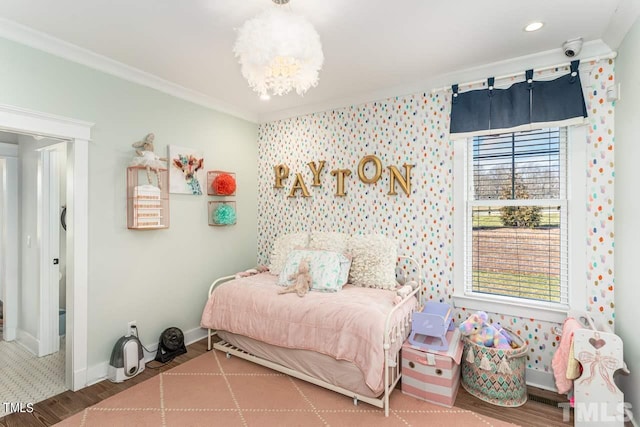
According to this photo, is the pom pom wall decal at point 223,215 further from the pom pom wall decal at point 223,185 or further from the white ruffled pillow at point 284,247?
the white ruffled pillow at point 284,247

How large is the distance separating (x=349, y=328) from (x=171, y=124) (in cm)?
263

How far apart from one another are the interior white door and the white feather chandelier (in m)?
2.76

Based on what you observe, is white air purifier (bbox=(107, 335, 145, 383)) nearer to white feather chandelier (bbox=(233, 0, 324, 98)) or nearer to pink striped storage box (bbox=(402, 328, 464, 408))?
pink striped storage box (bbox=(402, 328, 464, 408))

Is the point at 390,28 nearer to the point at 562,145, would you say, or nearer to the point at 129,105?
the point at 562,145

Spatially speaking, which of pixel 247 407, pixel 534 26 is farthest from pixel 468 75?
pixel 247 407

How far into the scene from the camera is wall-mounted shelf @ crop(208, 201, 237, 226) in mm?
3652

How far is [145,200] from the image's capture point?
2938 mm

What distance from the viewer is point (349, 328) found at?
94.3 inches

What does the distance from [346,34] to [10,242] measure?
166 inches

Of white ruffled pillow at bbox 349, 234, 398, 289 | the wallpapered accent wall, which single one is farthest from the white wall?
white ruffled pillow at bbox 349, 234, 398, 289

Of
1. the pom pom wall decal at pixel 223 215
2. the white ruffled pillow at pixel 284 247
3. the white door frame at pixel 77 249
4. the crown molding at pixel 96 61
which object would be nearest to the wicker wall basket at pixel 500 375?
the white ruffled pillow at pixel 284 247

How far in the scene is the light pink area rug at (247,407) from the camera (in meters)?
2.20

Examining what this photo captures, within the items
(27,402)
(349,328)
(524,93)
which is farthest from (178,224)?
(524,93)

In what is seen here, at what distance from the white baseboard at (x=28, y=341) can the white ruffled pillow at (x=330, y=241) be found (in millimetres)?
2964
